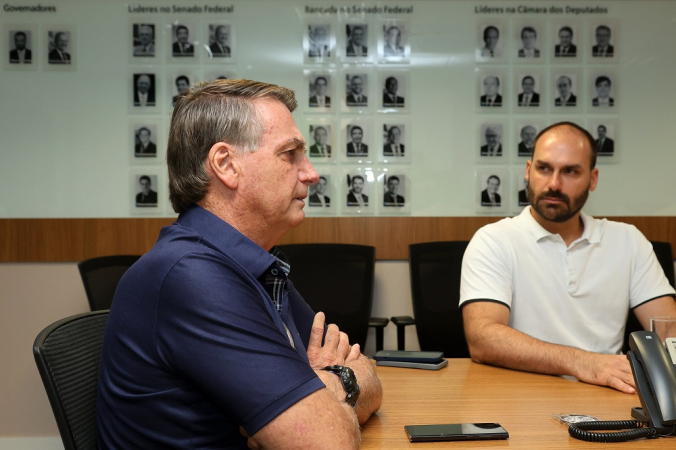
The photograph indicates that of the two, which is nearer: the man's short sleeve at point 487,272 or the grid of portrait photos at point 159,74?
the man's short sleeve at point 487,272

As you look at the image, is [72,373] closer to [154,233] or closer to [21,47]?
[154,233]

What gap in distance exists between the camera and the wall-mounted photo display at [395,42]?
3.44 meters

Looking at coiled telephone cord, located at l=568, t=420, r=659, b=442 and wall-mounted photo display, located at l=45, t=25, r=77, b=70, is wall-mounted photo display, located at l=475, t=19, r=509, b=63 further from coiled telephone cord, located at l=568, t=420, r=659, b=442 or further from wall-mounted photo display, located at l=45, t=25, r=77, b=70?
coiled telephone cord, located at l=568, t=420, r=659, b=442

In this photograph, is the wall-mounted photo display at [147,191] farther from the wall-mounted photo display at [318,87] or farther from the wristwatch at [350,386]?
the wristwatch at [350,386]

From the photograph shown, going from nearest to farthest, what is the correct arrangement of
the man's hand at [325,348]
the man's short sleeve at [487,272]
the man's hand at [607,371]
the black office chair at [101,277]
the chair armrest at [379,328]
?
1. the man's hand at [325,348]
2. the man's hand at [607,371]
3. the man's short sleeve at [487,272]
4. the black office chair at [101,277]
5. the chair armrest at [379,328]

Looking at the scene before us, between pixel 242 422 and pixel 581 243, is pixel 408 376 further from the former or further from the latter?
pixel 581 243

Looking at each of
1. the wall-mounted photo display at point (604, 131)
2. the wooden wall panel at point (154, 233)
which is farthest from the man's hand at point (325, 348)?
the wall-mounted photo display at point (604, 131)

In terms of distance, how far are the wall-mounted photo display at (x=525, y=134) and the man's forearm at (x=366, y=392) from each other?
7.46 ft

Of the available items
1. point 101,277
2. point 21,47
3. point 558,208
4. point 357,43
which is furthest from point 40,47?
point 558,208

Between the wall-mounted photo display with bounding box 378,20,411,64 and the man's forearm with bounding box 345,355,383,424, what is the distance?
228 cm

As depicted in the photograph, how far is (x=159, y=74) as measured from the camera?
3.44 meters

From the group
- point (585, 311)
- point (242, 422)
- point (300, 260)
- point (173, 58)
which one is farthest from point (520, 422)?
point (173, 58)

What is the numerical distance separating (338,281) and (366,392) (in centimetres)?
176

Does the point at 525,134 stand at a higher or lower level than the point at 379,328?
higher
